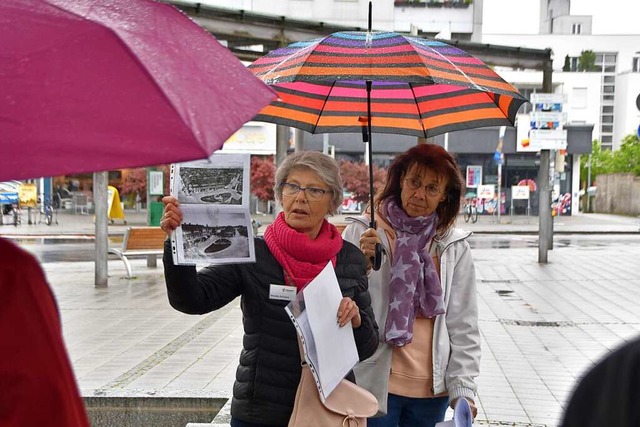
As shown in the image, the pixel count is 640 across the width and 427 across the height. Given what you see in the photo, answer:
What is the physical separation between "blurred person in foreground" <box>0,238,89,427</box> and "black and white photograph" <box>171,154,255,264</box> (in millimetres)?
1284

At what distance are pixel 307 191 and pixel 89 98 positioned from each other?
1.63m

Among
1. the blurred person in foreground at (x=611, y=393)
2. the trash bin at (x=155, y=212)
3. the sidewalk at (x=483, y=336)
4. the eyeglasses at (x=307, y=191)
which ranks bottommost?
the sidewalk at (x=483, y=336)

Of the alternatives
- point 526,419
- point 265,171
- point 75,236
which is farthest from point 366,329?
point 265,171

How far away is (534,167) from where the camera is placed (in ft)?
152

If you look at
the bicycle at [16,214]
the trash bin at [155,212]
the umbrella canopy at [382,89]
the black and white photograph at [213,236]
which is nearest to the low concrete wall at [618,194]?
the bicycle at [16,214]

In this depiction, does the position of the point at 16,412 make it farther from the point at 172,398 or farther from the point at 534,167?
the point at 534,167

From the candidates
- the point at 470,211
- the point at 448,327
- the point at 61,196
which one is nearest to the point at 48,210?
the point at 61,196

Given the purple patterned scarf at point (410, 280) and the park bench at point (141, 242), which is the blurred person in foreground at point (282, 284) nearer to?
the purple patterned scarf at point (410, 280)

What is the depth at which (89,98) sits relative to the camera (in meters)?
1.56

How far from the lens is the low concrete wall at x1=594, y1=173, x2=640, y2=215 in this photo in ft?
169

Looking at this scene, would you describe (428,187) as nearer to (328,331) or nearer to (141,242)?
(328,331)

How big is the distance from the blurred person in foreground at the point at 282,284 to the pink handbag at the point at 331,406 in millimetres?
70

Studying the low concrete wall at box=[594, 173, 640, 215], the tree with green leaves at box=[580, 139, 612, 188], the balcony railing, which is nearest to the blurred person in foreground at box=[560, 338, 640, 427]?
the low concrete wall at box=[594, 173, 640, 215]

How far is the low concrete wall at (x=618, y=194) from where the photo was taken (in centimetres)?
5166
